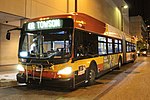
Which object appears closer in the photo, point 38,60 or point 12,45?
point 38,60

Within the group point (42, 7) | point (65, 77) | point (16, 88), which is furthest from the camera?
point (42, 7)

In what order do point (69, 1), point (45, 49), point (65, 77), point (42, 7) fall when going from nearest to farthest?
1. point (65, 77)
2. point (45, 49)
3. point (42, 7)
4. point (69, 1)

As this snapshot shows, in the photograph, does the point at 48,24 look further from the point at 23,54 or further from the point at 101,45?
the point at 101,45

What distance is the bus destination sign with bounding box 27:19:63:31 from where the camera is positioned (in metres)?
9.85

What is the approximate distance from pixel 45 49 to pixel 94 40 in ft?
10.1

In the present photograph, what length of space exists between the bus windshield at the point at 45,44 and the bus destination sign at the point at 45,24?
0.17 meters

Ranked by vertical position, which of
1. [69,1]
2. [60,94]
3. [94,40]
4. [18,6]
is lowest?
[60,94]

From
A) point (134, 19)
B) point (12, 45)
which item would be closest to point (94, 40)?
point (12, 45)

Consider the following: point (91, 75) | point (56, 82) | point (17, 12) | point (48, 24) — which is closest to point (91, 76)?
point (91, 75)

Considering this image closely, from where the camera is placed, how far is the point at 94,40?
1206 centimetres

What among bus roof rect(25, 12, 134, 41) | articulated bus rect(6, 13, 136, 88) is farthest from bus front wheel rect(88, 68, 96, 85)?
bus roof rect(25, 12, 134, 41)

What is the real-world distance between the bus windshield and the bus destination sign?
0.57 ft

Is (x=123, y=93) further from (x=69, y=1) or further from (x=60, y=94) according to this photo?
(x=69, y=1)

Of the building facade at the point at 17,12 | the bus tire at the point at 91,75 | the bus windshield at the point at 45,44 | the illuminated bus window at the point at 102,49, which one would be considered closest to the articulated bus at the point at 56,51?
the bus windshield at the point at 45,44
